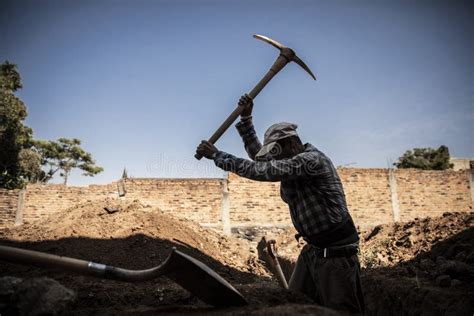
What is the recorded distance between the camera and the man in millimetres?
2189

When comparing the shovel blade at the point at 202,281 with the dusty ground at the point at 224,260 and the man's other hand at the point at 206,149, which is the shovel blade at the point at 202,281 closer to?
the dusty ground at the point at 224,260

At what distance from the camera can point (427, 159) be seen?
88.1 ft

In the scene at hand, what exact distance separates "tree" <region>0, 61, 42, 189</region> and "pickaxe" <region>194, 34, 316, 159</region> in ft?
41.6

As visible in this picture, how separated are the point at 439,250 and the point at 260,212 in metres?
6.25

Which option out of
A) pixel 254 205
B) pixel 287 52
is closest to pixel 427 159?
pixel 254 205

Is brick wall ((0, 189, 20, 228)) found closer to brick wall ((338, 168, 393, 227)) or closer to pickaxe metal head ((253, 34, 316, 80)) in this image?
pickaxe metal head ((253, 34, 316, 80))

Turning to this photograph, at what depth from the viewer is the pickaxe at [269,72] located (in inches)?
120

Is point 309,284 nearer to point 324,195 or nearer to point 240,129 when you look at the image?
point 324,195

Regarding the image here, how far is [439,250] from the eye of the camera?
5262mm

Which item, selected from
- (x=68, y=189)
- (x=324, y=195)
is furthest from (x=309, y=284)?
(x=68, y=189)

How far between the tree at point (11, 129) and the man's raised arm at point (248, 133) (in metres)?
12.8

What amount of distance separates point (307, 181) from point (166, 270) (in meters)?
1.14

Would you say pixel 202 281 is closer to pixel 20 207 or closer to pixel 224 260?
pixel 224 260

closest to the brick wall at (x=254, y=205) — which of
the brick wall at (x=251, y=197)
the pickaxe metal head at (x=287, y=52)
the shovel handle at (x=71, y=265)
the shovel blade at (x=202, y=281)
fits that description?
the brick wall at (x=251, y=197)
